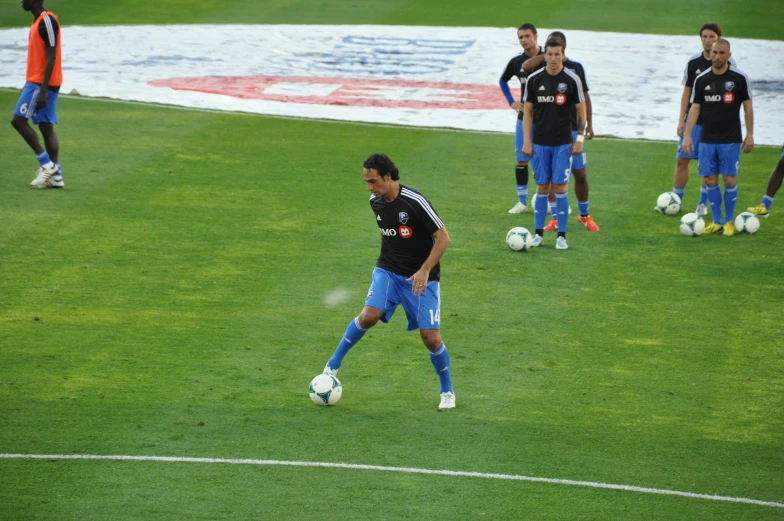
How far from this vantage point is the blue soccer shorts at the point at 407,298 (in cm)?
848

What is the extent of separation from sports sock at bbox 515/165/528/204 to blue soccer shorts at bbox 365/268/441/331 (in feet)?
21.1

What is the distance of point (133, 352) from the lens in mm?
9773

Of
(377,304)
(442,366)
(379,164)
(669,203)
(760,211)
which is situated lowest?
(760,211)

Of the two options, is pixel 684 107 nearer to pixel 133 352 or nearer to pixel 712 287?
pixel 712 287

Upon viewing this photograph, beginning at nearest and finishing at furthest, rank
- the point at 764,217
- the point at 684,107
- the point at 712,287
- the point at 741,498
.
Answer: the point at 741,498
the point at 712,287
the point at 684,107
the point at 764,217

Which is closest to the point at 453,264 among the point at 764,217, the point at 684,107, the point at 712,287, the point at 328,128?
the point at 712,287

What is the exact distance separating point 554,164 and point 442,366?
5.27m

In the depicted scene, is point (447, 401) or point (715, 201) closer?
point (447, 401)

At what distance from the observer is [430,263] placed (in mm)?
8258

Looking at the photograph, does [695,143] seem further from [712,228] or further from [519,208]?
[519,208]

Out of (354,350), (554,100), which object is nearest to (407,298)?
(354,350)

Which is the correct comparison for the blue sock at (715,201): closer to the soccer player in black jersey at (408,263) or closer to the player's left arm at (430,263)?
the soccer player in black jersey at (408,263)

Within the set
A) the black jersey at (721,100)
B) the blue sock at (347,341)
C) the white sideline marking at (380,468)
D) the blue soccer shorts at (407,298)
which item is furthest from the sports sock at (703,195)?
the white sideline marking at (380,468)

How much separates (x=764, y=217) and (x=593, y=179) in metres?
2.93
